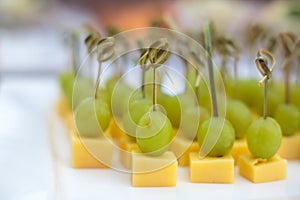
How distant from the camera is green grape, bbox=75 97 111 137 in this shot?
108 centimetres

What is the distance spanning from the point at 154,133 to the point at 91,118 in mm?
171

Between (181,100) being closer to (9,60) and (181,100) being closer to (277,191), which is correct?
(277,191)

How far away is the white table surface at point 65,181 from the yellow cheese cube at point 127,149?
3 centimetres

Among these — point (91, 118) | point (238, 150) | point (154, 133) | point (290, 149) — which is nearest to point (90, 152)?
point (91, 118)

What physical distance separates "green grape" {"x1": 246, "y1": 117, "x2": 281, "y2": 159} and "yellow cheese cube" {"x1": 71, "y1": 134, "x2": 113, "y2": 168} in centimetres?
28

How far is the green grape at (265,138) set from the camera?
98 cm

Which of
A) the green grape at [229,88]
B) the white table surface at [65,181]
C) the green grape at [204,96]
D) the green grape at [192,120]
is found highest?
the green grape at [229,88]

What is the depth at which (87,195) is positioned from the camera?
0.92 meters

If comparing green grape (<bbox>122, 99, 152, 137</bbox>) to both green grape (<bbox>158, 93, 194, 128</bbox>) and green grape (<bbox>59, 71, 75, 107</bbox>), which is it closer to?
green grape (<bbox>158, 93, 194, 128</bbox>)

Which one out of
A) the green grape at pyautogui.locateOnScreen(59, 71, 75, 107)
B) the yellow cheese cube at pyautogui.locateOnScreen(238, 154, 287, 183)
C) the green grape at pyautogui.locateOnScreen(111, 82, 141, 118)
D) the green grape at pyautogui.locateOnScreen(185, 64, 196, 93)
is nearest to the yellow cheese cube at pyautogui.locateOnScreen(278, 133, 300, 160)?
the yellow cheese cube at pyautogui.locateOnScreen(238, 154, 287, 183)

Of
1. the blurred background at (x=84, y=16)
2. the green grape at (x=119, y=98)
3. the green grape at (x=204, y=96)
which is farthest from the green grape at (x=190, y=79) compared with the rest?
the blurred background at (x=84, y=16)

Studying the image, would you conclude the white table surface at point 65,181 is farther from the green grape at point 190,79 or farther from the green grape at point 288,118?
the green grape at point 190,79

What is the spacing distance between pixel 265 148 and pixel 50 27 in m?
1.98

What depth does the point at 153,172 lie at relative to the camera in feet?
3.16
